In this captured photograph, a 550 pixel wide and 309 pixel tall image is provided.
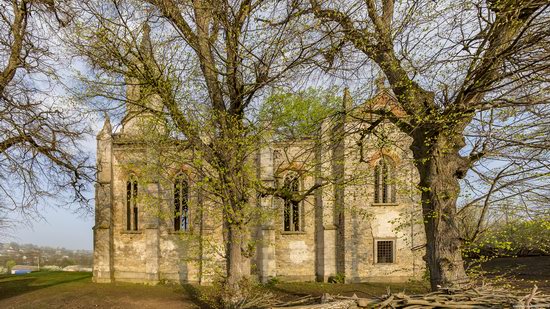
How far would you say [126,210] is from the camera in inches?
906

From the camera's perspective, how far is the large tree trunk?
7.60 metres

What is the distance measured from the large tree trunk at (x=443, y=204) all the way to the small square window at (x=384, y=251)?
13.4 meters

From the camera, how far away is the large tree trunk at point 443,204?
7.60 m

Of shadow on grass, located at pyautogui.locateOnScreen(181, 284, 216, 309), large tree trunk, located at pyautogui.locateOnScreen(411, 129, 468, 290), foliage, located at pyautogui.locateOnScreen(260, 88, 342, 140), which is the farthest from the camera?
shadow on grass, located at pyautogui.locateOnScreen(181, 284, 216, 309)

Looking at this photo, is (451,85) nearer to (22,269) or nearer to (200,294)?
(200,294)

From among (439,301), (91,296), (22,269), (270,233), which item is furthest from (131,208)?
(439,301)

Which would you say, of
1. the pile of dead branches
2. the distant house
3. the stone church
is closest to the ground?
the stone church

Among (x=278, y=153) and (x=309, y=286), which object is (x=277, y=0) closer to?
(x=278, y=153)

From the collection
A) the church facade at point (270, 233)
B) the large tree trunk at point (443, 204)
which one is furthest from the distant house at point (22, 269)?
the large tree trunk at point (443, 204)

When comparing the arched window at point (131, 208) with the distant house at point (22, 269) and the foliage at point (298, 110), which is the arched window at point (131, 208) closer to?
the foliage at point (298, 110)

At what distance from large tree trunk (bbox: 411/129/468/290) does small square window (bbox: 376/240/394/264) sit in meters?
13.4

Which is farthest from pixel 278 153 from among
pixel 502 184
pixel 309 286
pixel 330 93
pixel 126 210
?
pixel 502 184

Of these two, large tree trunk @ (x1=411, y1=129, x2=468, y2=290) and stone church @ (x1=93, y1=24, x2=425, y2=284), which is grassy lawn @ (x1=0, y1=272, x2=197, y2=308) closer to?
stone church @ (x1=93, y1=24, x2=425, y2=284)

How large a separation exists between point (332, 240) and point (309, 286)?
105 inches
